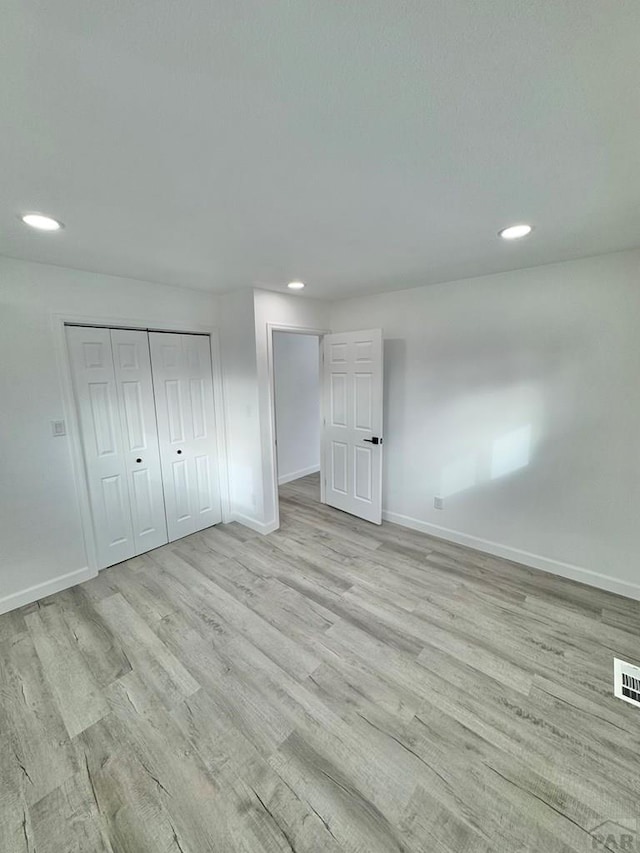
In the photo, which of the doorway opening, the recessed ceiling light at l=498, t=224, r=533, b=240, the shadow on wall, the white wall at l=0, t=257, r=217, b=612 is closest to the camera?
the recessed ceiling light at l=498, t=224, r=533, b=240

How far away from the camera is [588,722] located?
1.60 metres

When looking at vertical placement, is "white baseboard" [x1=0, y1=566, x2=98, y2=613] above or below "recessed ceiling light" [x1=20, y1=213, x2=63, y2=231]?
below

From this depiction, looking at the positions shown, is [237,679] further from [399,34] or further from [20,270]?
[20,270]

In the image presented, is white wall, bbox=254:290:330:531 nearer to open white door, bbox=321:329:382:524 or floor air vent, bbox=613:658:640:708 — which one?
open white door, bbox=321:329:382:524

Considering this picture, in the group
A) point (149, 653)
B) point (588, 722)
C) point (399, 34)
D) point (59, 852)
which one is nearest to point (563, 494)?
point (588, 722)

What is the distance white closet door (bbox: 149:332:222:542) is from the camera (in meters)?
3.16

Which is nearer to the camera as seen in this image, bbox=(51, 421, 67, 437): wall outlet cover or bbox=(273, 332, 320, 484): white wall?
bbox=(51, 421, 67, 437): wall outlet cover

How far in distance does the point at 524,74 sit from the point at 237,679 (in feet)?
8.86

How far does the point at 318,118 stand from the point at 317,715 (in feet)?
8.04

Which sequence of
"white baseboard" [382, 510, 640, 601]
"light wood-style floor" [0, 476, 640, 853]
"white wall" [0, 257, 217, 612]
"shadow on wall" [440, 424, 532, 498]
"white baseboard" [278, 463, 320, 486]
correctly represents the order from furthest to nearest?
"white baseboard" [278, 463, 320, 486]
"shadow on wall" [440, 424, 532, 498]
"white baseboard" [382, 510, 640, 601]
"white wall" [0, 257, 217, 612]
"light wood-style floor" [0, 476, 640, 853]

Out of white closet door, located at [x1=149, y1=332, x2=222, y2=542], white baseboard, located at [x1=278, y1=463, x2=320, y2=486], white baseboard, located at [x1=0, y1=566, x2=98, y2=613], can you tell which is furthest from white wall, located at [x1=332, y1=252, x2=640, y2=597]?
white baseboard, located at [x1=0, y1=566, x2=98, y2=613]

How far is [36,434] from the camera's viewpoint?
8.03ft

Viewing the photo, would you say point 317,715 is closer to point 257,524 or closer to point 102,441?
point 257,524

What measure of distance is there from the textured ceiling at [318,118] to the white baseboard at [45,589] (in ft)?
7.82
